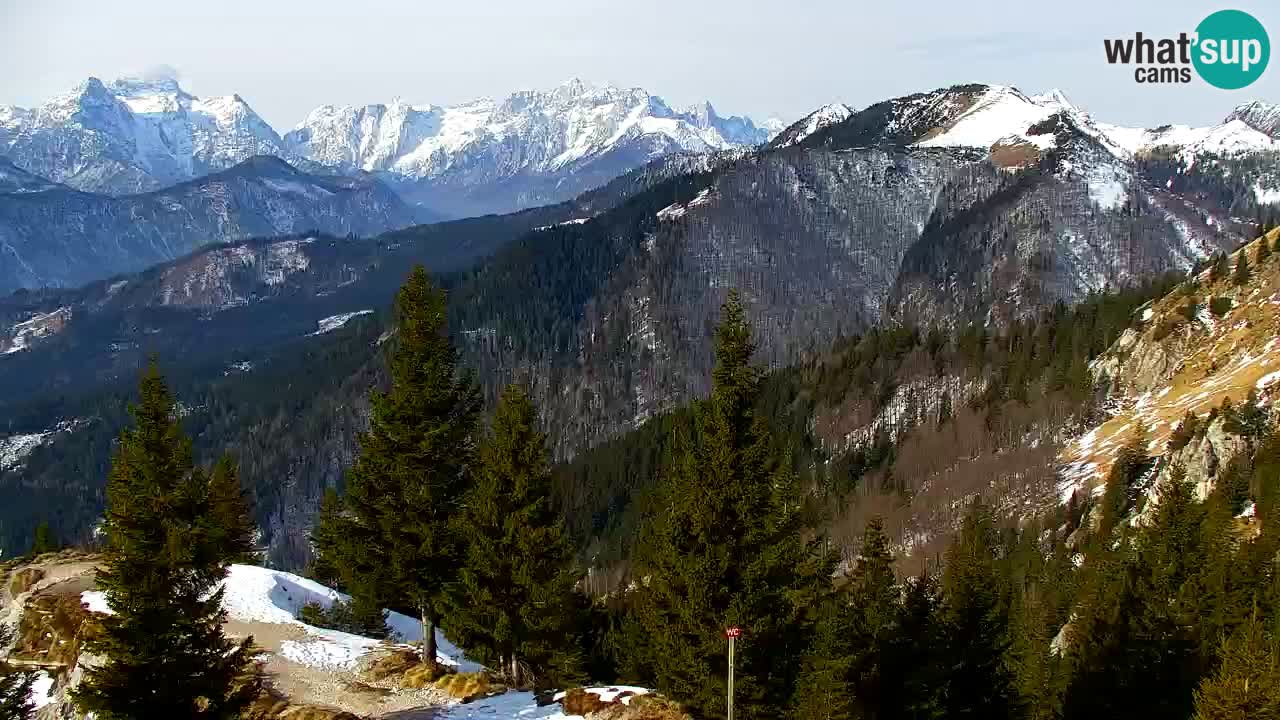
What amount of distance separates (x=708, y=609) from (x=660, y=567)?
2.31m

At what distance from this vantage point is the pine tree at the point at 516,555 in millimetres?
31078

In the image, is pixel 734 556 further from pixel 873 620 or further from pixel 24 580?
pixel 24 580

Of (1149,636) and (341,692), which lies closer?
(341,692)

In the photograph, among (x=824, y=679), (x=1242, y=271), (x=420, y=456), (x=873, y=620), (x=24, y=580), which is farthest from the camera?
(x=1242, y=271)

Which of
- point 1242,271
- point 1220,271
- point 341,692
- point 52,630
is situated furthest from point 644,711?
point 1220,271

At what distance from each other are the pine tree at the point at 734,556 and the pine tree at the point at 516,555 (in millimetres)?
4648

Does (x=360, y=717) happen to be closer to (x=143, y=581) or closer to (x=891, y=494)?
(x=143, y=581)

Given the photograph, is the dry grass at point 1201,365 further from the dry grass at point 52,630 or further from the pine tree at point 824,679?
the dry grass at point 52,630

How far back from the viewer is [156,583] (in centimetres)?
2302

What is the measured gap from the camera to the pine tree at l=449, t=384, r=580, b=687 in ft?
102

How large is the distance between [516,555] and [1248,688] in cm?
2495

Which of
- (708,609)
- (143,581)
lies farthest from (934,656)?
(143,581)

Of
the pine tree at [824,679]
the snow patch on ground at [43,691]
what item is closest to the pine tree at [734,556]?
the pine tree at [824,679]

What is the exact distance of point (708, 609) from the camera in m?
28.3
